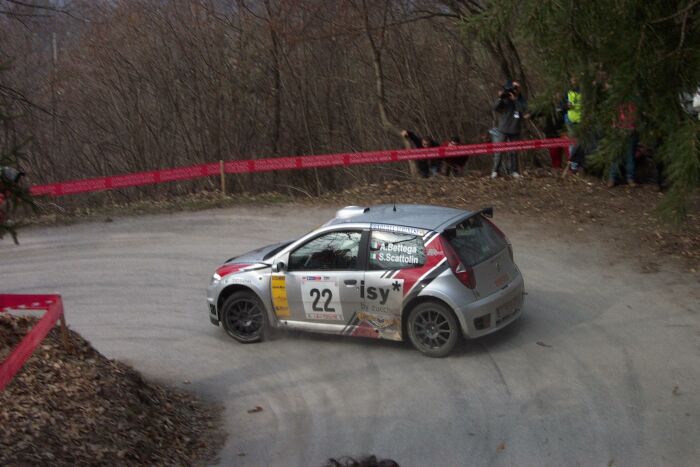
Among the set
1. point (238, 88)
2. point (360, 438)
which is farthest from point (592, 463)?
point (238, 88)

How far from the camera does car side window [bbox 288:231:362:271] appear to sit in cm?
1012

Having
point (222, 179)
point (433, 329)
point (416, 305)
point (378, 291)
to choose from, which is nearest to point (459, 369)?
point (433, 329)

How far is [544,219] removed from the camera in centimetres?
1599

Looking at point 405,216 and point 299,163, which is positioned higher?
point 299,163

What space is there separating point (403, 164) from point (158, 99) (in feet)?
29.0

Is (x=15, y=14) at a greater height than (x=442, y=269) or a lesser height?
greater

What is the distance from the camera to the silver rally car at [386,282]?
959cm

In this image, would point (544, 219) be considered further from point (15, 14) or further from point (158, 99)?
point (158, 99)

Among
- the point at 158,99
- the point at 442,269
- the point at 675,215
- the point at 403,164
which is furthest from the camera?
the point at 158,99

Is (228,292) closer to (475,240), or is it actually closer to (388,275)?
(388,275)

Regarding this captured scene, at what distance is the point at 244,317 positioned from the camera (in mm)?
10828

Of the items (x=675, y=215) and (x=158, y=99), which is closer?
(x=675, y=215)

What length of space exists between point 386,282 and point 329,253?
0.90 m

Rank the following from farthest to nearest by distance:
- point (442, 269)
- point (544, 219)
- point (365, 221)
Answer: point (544, 219)
point (365, 221)
point (442, 269)
